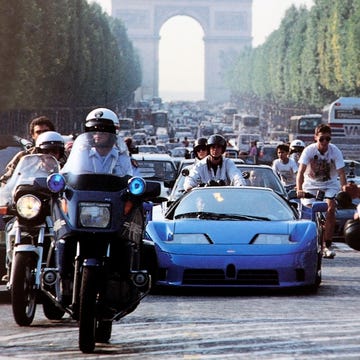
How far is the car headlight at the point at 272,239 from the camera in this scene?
13336 millimetres

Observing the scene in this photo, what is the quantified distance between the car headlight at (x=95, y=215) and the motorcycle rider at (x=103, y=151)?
0.35 metres

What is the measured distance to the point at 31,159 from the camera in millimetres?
10867

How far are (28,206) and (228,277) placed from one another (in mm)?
3379

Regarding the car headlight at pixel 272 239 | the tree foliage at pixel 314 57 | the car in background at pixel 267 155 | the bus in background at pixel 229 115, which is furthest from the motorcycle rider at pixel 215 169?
the bus in background at pixel 229 115

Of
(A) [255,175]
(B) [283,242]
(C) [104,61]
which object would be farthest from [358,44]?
(B) [283,242]

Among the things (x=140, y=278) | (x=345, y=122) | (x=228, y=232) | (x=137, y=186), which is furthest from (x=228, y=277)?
(x=345, y=122)

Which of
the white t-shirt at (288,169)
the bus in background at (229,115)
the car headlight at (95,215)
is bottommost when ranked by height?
the bus in background at (229,115)

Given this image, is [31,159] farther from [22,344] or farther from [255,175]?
[255,175]

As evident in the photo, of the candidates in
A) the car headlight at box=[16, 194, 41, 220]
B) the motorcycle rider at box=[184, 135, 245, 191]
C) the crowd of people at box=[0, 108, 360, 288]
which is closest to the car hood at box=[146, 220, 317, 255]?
the crowd of people at box=[0, 108, 360, 288]

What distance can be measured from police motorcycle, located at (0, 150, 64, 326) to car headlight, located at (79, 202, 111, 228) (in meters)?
0.79

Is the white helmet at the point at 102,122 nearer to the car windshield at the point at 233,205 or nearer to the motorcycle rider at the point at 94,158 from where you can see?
the motorcycle rider at the point at 94,158

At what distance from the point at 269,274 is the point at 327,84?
82203 mm

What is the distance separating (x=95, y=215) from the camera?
8.86 metres

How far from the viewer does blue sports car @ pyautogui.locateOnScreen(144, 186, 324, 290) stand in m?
13.2
